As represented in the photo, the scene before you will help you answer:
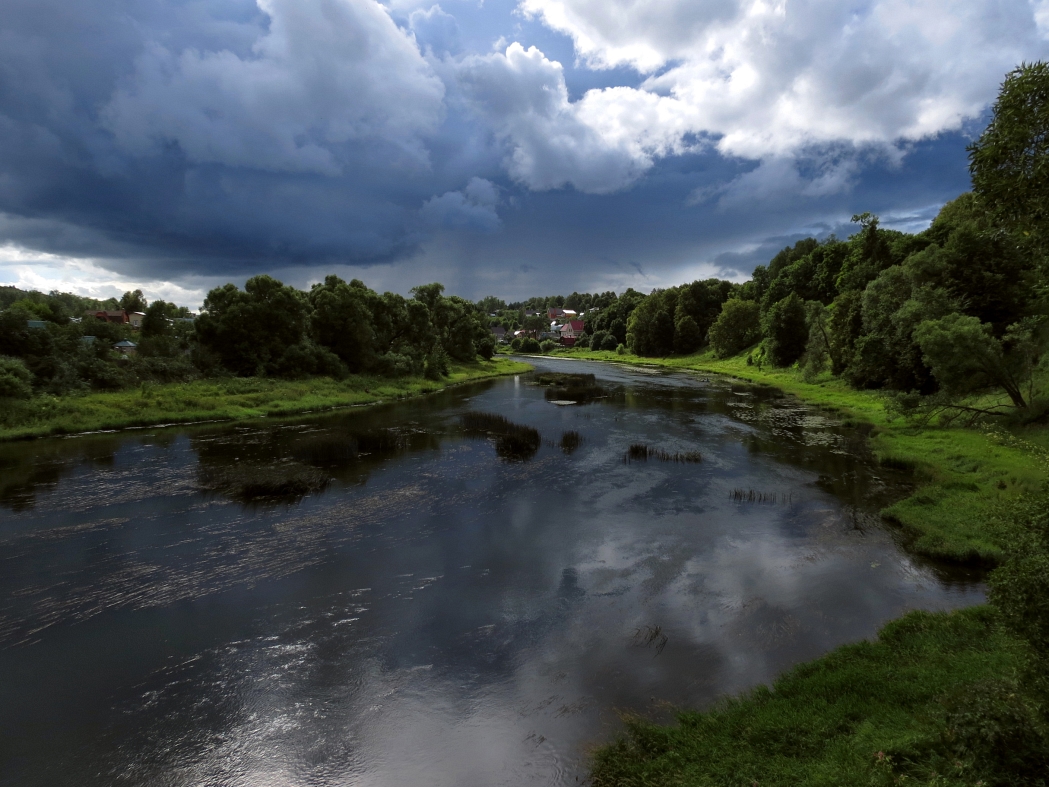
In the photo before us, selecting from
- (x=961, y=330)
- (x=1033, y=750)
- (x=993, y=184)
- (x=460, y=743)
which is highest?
(x=993, y=184)

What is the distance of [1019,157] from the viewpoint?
1009 centimetres

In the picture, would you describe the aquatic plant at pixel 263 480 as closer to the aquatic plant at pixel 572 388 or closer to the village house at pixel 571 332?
the aquatic plant at pixel 572 388

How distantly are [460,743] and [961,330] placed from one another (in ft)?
92.8

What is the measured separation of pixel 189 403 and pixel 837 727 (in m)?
38.8

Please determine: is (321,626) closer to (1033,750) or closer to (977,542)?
(1033,750)

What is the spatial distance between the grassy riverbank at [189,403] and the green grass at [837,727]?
34.4m

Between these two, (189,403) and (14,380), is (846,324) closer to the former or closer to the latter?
(189,403)

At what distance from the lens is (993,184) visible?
1061 centimetres

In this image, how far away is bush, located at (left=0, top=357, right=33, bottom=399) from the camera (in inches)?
1135

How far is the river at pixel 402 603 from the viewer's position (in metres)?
8.27

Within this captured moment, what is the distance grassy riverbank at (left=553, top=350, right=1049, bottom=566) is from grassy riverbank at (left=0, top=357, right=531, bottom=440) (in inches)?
1436

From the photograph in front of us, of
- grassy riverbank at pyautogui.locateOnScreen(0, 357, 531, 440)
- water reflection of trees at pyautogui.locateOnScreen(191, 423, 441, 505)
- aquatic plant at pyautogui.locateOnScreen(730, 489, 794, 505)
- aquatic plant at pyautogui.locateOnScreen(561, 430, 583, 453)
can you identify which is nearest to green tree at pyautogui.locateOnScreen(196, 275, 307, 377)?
grassy riverbank at pyautogui.locateOnScreen(0, 357, 531, 440)

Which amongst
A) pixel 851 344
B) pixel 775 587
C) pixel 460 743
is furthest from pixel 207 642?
pixel 851 344

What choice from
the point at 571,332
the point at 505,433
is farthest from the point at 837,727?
the point at 571,332
